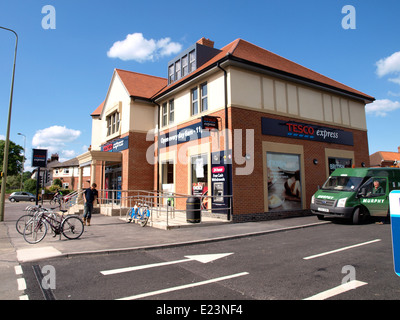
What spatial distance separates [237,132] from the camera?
13.0 meters

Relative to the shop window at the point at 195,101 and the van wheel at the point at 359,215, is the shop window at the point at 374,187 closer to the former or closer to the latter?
the van wheel at the point at 359,215

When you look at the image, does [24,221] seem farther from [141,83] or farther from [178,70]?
[141,83]

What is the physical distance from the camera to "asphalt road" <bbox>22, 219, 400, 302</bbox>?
4.27 metres

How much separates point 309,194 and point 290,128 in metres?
3.86

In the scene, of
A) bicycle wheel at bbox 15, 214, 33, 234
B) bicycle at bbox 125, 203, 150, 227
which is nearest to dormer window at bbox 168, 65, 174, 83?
bicycle at bbox 125, 203, 150, 227

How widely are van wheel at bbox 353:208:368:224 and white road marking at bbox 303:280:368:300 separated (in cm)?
775

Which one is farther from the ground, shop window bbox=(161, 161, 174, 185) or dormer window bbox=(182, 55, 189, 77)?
dormer window bbox=(182, 55, 189, 77)

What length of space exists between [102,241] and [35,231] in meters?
2.14

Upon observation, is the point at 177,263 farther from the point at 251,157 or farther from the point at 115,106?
the point at 115,106

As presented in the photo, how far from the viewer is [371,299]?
13.0 ft

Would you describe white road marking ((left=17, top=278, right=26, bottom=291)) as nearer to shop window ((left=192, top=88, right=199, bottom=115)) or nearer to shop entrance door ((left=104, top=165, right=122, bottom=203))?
shop window ((left=192, top=88, right=199, bottom=115))

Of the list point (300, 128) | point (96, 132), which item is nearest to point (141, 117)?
point (96, 132)

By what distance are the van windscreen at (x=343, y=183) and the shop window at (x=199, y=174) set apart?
5.82m
